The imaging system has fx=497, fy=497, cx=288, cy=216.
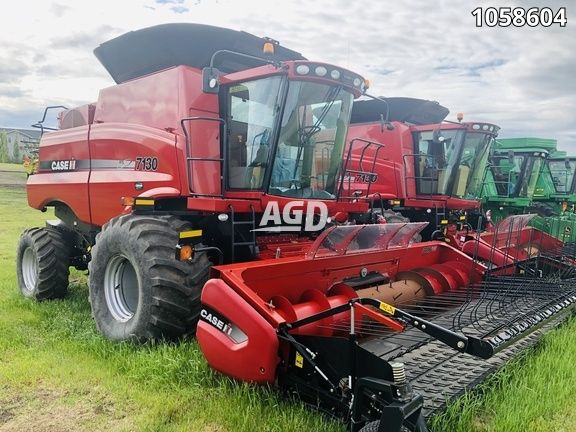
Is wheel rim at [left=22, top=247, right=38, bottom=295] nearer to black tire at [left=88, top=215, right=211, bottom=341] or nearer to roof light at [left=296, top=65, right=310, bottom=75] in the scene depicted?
black tire at [left=88, top=215, right=211, bottom=341]

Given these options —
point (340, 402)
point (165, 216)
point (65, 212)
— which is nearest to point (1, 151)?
point (65, 212)

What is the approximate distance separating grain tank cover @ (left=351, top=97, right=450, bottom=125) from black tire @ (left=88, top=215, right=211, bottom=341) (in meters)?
5.69

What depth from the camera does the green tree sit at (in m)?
31.7

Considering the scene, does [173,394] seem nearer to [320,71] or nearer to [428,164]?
[320,71]

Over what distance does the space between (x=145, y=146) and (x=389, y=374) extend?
3.23 m

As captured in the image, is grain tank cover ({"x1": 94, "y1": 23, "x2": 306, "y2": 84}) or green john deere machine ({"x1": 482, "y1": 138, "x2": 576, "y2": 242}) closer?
grain tank cover ({"x1": 94, "y1": 23, "x2": 306, "y2": 84})

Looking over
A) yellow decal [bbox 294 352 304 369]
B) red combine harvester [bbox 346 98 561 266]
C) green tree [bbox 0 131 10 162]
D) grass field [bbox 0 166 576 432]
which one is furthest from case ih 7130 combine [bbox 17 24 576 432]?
green tree [bbox 0 131 10 162]

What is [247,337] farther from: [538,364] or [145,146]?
[145,146]

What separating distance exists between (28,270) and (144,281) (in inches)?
132

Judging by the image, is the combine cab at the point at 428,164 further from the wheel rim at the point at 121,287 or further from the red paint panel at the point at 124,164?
the wheel rim at the point at 121,287

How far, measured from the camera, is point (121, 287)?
13.3ft

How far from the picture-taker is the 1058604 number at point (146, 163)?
4.40m

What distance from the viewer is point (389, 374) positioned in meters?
2.10

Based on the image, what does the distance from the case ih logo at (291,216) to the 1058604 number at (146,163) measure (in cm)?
113
